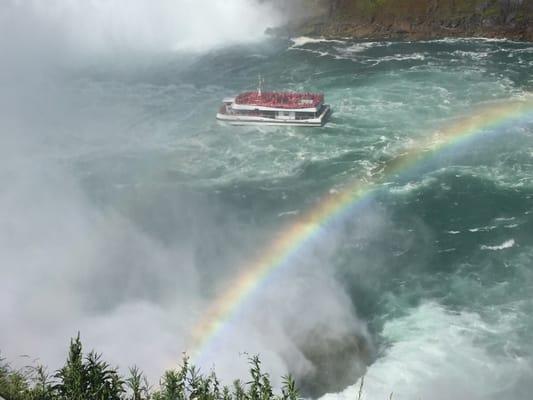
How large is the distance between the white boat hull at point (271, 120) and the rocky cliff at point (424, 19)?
71011 millimetres

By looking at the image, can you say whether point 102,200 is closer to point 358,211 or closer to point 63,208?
point 63,208

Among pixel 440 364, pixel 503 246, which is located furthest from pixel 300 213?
pixel 440 364

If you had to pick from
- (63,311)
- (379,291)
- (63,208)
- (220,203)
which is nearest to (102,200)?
(63,208)

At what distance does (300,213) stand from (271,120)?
3681cm

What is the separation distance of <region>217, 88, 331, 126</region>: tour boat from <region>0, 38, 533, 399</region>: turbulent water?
2255 millimetres

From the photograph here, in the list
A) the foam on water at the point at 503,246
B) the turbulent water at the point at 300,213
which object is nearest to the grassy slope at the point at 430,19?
the turbulent water at the point at 300,213

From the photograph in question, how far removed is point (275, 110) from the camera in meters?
123

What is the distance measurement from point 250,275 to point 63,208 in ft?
122

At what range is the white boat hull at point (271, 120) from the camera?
4747 inches

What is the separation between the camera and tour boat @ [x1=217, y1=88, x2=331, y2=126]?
121m

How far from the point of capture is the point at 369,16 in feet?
621

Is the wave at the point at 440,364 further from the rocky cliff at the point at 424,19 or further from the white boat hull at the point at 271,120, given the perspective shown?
the rocky cliff at the point at 424,19

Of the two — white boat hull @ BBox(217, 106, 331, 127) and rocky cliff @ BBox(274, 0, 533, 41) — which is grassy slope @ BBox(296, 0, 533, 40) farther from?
white boat hull @ BBox(217, 106, 331, 127)

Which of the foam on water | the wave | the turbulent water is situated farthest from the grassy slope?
the wave
